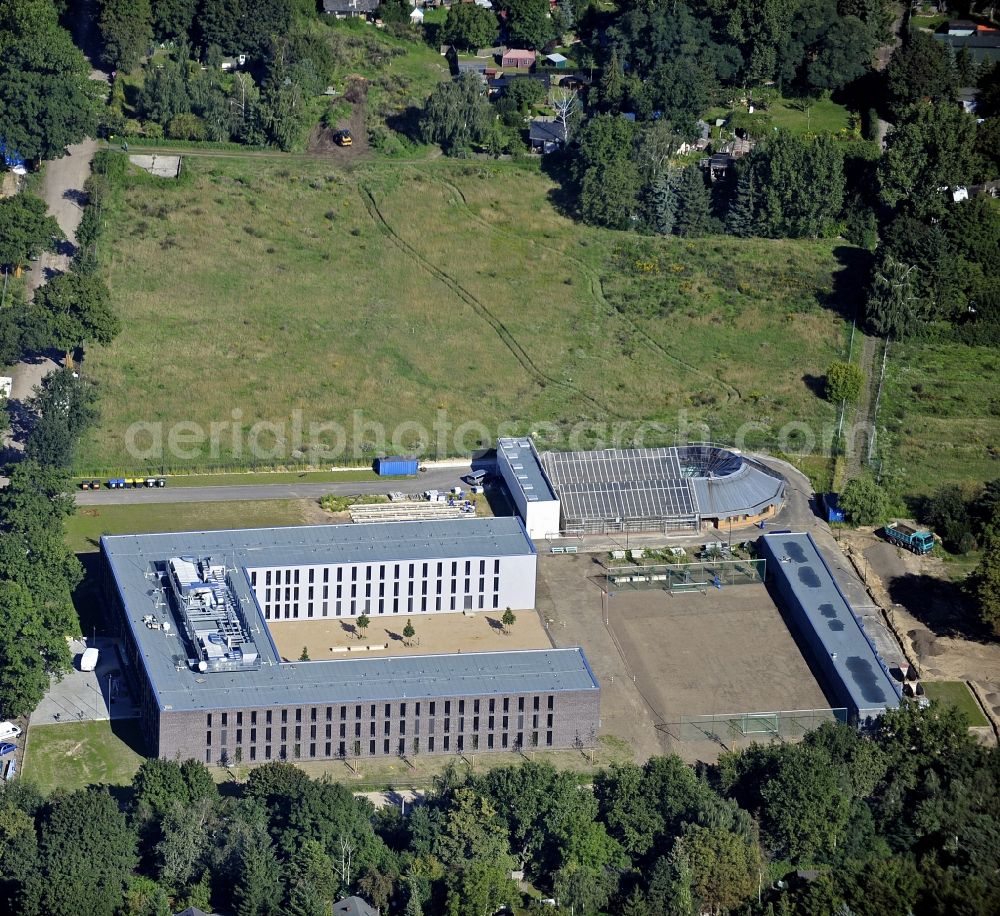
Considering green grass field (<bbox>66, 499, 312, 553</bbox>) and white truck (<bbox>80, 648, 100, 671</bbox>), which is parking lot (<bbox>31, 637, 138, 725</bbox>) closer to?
white truck (<bbox>80, 648, 100, 671</bbox>)

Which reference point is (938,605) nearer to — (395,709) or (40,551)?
(395,709)

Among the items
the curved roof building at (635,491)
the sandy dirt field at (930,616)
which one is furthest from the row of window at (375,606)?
the sandy dirt field at (930,616)

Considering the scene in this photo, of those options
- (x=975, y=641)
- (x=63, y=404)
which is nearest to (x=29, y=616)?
(x=63, y=404)

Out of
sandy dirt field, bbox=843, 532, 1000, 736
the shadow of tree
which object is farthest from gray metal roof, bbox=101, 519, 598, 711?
the shadow of tree

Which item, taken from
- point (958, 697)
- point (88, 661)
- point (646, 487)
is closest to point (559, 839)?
point (958, 697)

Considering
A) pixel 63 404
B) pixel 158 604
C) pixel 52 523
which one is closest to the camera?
pixel 158 604

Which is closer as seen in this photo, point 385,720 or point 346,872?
point 346,872

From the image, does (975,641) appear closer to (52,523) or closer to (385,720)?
(385,720)
